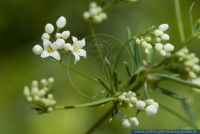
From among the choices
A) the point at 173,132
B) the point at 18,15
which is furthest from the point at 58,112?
the point at 173,132

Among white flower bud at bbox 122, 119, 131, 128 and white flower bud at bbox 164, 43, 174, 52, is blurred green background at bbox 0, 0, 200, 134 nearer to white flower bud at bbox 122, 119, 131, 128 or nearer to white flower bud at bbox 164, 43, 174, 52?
white flower bud at bbox 122, 119, 131, 128

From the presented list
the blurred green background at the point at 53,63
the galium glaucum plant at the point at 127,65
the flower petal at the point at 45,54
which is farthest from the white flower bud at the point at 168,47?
the blurred green background at the point at 53,63

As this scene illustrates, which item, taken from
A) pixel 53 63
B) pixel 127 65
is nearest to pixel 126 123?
pixel 127 65

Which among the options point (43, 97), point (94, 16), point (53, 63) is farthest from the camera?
point (53, 63)

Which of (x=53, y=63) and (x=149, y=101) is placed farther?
(x=53, y=63)

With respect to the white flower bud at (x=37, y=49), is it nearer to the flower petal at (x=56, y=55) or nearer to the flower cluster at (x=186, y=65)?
the flower petal at (x=56, y=55)

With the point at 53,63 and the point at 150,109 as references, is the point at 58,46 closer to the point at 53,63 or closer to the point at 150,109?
the point at 150,109

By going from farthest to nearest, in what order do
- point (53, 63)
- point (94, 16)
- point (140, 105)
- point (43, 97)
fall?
point (53, 63) < point (43, 97) < point (140, 105) < point (94, 16)

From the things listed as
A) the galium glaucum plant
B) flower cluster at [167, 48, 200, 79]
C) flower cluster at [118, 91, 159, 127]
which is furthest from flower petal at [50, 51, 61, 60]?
flower cluster at [167, 48, 200, 79]
